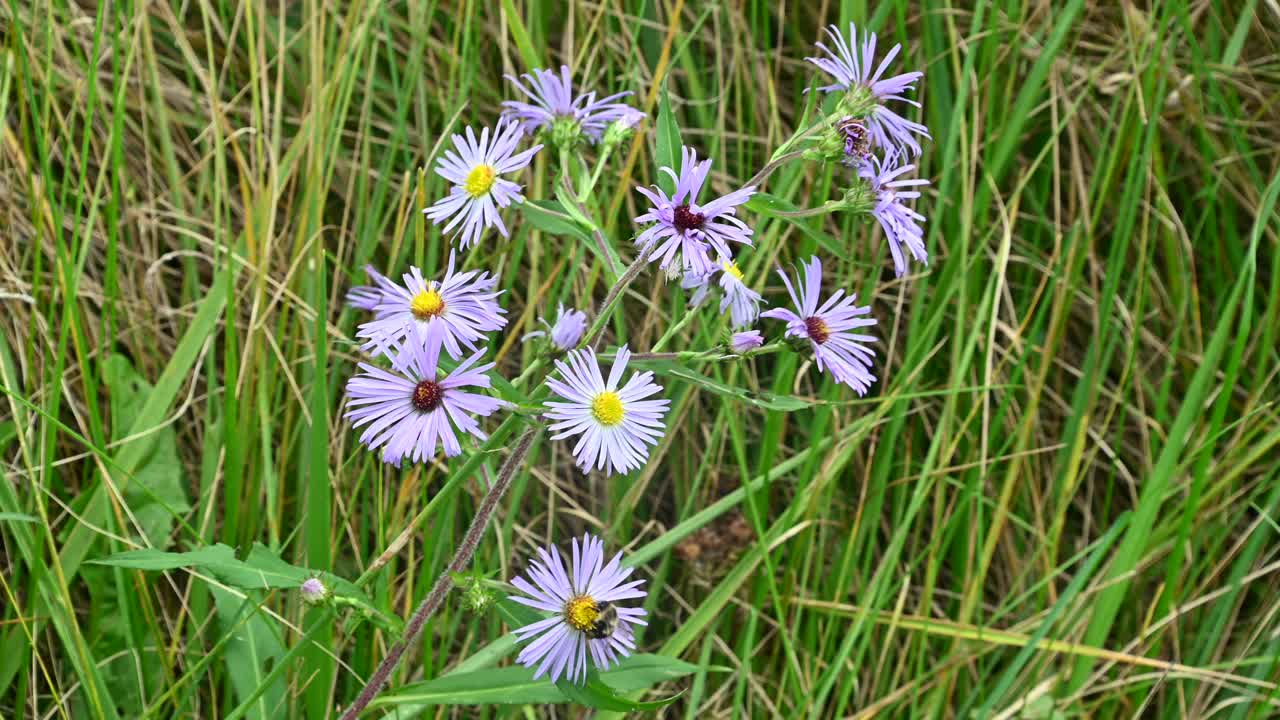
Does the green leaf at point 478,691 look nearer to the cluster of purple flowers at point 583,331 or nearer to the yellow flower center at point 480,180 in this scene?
the cluster of purple flowers at point 583,331

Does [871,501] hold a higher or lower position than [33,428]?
lower

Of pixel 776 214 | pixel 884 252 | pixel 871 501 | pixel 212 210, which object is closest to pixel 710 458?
pixel 871 501

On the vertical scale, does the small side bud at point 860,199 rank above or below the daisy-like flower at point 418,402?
above

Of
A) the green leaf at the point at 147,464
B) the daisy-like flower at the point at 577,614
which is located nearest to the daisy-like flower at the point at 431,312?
Answer: the daisy-like flower at the point at 577,614

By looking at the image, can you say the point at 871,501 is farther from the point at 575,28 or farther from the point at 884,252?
the point at 575,28

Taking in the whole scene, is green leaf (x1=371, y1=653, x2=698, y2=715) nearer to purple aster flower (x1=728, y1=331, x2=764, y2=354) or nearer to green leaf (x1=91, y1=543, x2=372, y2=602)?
green leaf (x1=91, y1=543, x2=372, y2=602)

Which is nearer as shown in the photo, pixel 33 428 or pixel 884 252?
→ pixel 33 428

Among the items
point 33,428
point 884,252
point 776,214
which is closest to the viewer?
point 776,214
